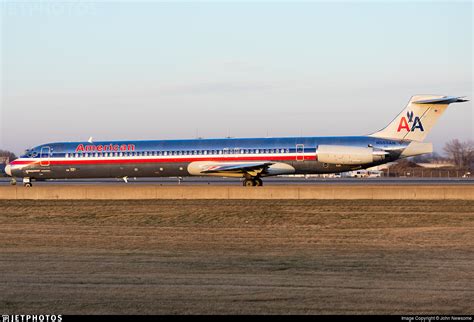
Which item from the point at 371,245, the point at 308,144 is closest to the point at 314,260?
the point at 371,245

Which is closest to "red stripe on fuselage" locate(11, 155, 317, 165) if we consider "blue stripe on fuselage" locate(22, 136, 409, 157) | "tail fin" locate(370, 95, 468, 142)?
"blue stripe on fuselage" locate(22, 136, 409, 157)

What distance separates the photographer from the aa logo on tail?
41062mm

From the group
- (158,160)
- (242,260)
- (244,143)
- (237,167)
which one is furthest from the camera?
(158,160)

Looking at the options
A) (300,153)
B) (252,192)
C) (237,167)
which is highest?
(300,153)

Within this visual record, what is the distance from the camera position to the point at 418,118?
4103 cm

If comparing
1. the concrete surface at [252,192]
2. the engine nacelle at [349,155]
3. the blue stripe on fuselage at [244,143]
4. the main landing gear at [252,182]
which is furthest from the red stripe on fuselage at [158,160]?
the concrete surface at [252,192]

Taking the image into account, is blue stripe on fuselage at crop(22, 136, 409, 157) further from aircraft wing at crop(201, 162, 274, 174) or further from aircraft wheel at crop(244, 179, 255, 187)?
aircraft wheel at crop(244, 179, 255, 187)

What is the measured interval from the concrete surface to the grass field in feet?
8.17

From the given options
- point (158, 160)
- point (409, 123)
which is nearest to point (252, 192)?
point (158, 160)

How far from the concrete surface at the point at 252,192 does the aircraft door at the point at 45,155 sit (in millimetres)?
10608

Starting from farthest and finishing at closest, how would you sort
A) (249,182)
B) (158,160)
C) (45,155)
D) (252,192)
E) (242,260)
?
(45,155) < (158,160) < (249,182) < (252,192) < (242,260)

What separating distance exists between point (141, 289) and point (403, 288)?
444cm

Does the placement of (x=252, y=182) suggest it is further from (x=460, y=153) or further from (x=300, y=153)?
(x=460, y=153)

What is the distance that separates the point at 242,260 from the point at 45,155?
32.4 m
